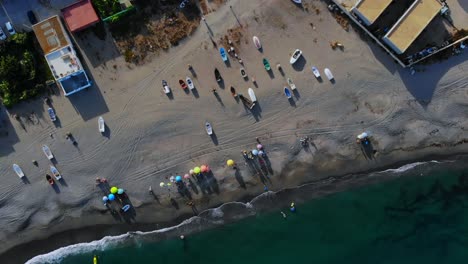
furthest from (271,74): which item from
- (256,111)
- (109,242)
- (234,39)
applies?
(109,242)

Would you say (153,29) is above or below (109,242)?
above

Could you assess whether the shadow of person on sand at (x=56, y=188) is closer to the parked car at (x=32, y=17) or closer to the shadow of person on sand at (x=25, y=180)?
the shadow of person on sand at (x=25, y=180)

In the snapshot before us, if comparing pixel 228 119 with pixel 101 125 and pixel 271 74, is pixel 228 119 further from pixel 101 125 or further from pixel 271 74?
pixel 101 125

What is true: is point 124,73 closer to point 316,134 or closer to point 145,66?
point 145,66

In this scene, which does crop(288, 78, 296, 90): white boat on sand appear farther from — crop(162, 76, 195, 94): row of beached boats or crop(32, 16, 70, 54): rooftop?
crop(32, 16, 70, 54): rooftop

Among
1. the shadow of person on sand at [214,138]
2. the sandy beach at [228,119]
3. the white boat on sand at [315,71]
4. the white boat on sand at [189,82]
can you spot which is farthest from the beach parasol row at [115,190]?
the white boat on sand at [315,71]

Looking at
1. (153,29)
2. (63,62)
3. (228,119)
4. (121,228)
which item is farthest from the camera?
(121,228)
